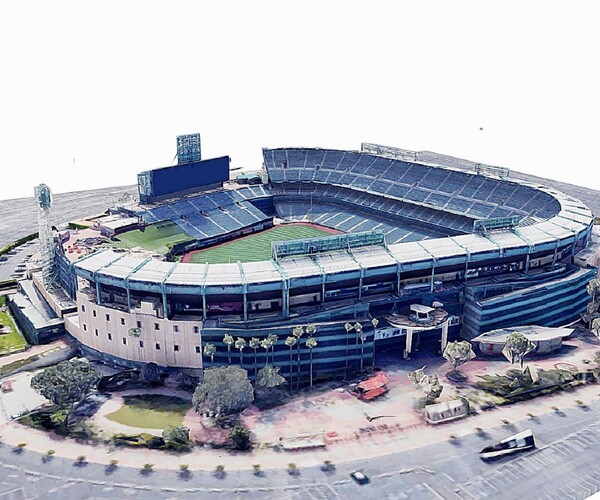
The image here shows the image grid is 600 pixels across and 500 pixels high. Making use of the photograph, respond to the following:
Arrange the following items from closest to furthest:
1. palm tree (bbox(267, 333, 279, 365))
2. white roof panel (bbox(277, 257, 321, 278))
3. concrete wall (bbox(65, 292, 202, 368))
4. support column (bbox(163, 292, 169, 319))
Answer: palm tree (bbox(267, 333, 279, 365))
support column (bbox(163, 292, 169, 319))
concrete wall (bbox(65, 292, 202, 368))
white roof panel (bbox(277, 257, 321, 278))

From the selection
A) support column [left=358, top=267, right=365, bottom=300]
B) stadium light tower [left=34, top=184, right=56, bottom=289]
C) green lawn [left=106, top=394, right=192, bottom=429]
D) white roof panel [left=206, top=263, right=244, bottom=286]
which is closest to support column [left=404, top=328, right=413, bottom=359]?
support column [left=358, top=267, right=365, bottom=300]

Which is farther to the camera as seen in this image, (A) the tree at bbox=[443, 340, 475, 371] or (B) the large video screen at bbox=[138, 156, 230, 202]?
(B) the large video screen at bbox=[138, 156, 230, 202]

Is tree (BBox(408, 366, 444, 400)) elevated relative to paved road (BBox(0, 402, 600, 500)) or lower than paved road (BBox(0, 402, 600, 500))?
elevated

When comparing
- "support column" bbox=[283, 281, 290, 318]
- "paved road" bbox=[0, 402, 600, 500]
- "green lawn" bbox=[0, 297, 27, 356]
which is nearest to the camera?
"paved road" bbox=[0, 402, 600, 500]

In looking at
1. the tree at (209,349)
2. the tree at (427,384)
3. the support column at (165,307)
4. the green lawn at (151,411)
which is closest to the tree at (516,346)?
the tree at (427,384)

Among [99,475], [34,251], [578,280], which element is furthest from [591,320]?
[34,251]

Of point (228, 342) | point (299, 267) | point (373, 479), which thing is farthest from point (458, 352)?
point (228, 342)

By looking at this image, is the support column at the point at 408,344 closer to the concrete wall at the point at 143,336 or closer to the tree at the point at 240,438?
the tree at the point at 240,438

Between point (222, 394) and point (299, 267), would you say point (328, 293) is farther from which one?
point (222, 394)

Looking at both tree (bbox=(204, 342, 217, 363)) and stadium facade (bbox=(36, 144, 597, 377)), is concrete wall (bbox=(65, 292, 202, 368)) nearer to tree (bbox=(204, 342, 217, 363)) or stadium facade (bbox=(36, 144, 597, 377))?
stadium facade (bbox=(36, 144, 597, 377))
